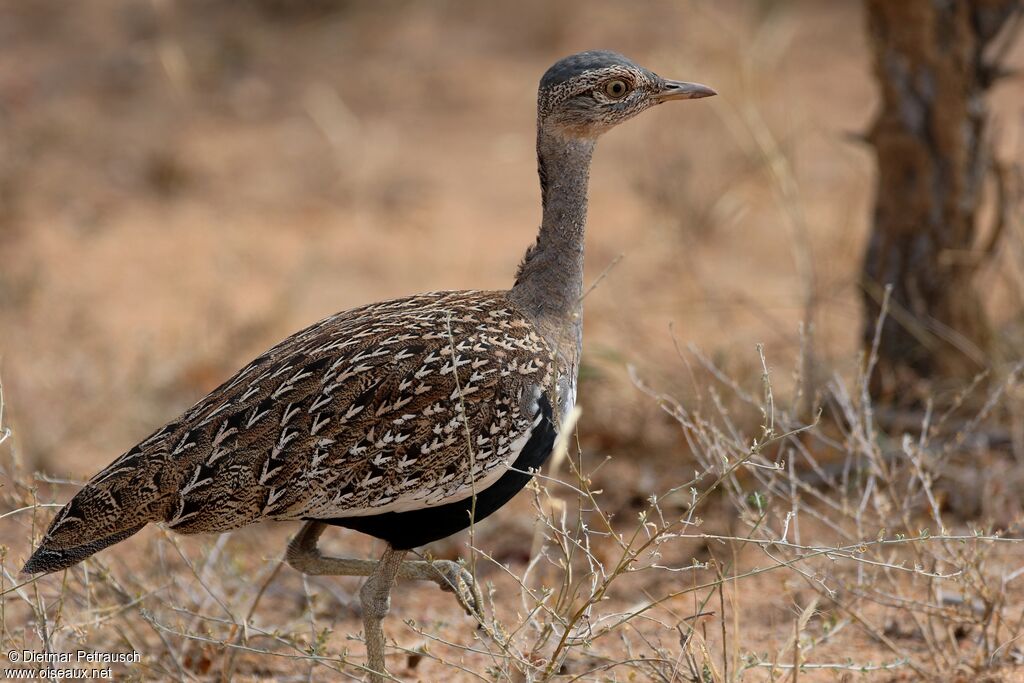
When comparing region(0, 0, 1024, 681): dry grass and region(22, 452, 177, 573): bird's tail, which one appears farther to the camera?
region(0, 0, 1024, 681): dry grass

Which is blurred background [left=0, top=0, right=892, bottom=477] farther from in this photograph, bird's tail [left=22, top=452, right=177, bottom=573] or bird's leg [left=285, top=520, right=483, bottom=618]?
bird's tail [left=22, top=452, right=177, bottom=573]

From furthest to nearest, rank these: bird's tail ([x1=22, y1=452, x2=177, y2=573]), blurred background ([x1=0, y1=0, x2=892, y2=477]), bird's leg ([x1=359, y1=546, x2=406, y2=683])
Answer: blurred background ([x1=0, y1=0, x2=892, y2=477])
bird's leg ([x1=359, y1=546, x2=406, y2=683])
bird's tail ([x1=22, y1=452, x2=177, y2=573])

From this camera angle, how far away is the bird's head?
360 cm

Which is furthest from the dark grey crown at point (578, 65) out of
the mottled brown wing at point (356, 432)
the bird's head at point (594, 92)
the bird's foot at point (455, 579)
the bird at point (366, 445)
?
the bird's foot at point (455, 579)

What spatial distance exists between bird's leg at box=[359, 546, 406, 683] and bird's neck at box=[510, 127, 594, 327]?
33.9 inches

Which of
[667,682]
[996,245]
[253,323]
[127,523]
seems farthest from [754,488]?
[253,323]

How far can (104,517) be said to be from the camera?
323 cm

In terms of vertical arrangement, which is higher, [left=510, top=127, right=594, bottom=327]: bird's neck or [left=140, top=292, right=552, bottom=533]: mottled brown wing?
[left=510, top=127, right=594, bottom=327]: bird's neck

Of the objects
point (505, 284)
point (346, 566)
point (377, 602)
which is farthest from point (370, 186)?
point (377, 602)

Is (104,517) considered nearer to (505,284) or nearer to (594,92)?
(594,92)

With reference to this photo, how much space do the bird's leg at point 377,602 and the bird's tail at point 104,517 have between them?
618mm

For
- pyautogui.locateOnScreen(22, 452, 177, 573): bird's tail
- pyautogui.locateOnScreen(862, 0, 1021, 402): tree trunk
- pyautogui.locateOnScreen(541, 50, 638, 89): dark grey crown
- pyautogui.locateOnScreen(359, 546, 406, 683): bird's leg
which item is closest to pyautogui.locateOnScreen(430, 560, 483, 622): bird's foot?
pyautogui.locateOnScreen(359, 546, 406, 683): bird's leg

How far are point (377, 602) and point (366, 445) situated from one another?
510 mm

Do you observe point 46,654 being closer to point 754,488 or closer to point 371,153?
point 754,488
